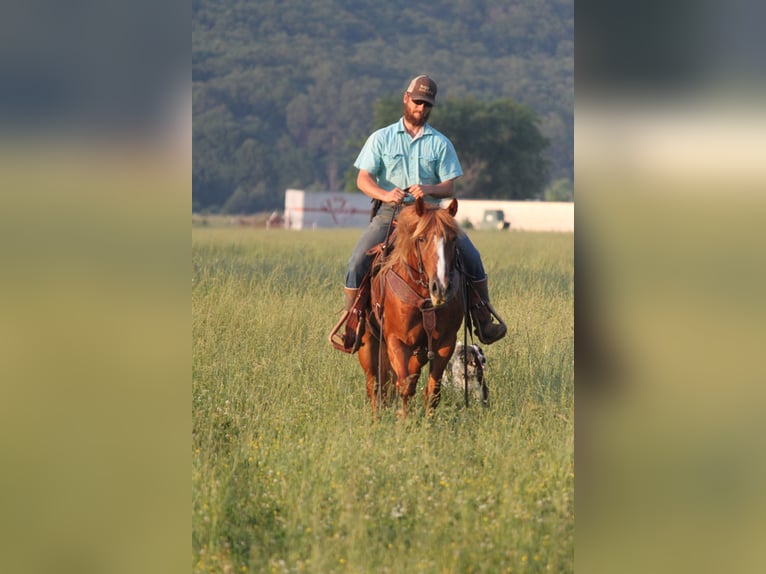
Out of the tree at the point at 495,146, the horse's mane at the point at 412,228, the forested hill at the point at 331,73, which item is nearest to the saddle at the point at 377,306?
the horse's mane at the point at 412,228

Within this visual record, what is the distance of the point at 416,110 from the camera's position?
22.5 ft

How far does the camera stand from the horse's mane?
6.12 meters

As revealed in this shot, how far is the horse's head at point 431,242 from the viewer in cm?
596

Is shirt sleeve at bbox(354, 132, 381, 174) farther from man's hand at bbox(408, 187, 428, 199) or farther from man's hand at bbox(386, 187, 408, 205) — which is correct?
man's hand at bbox(408, 187, 428, 199)

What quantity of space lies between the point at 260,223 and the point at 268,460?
2687 inches

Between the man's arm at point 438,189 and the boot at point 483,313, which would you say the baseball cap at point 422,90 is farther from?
the boot at point 483,313

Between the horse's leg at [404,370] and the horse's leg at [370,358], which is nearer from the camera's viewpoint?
the horse's leg at [404,370]

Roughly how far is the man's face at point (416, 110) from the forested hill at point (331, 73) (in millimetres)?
88079

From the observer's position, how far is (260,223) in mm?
73188

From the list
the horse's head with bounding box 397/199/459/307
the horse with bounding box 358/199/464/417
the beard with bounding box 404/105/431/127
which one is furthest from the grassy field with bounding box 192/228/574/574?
the beard with bounding box 404/105/431/127

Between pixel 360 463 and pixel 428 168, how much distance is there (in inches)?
96.4
